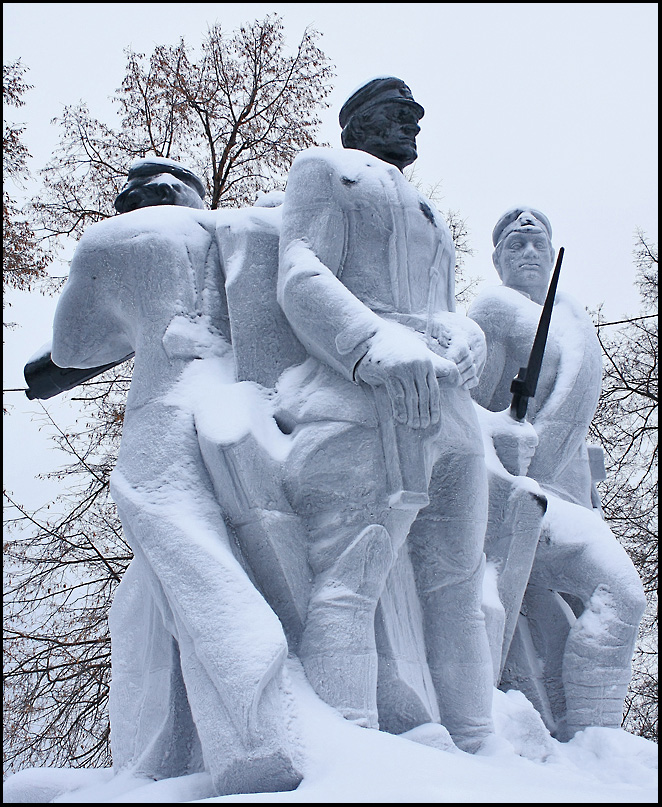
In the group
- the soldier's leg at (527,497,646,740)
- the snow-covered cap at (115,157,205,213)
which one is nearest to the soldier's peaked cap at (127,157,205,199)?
the snow-covered cap at (115,157,205,213)

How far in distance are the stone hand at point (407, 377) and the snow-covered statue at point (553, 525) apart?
1.06 metres

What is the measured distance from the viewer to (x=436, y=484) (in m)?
2.98

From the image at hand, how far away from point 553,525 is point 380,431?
56.1 inches

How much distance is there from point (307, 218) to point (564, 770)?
180cm

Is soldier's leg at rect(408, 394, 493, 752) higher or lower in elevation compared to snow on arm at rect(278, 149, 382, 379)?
lower

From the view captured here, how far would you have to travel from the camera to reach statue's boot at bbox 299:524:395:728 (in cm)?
255

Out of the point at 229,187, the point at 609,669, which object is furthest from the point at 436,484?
the point at 229,187

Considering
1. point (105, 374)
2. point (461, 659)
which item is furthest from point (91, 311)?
→ point (105, 374)

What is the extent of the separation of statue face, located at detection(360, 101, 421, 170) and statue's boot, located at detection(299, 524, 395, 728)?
4.30 feet

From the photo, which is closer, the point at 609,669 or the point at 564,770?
the point at 564,770

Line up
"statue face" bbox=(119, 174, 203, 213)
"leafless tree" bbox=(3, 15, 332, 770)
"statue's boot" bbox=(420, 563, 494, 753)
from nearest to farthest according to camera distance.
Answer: "statue's boot" bbox=(420, 563, 494, 753), "statue face" bbox=(119, 174, 203, 213), "leafless tree" bbox=(3, 15, 332, 770)

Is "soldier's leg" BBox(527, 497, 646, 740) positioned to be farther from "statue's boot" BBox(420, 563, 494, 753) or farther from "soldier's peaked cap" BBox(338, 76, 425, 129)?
"soldier's peaked cap" BBox(338, 76, 425, 129)

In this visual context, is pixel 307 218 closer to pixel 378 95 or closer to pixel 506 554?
pixel 378 95

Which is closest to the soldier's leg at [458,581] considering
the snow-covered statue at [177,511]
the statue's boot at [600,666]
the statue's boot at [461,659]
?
the statue's boot at [461,659]
